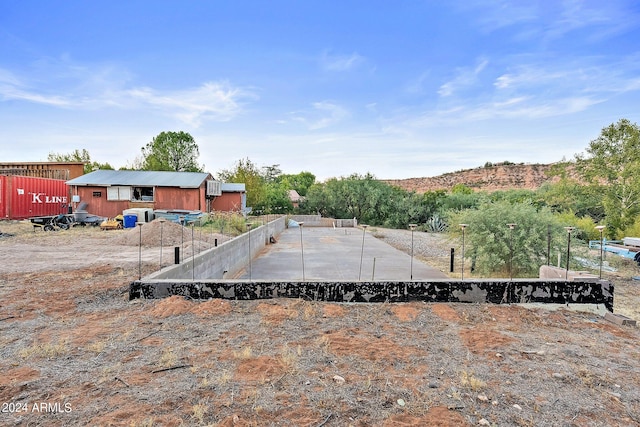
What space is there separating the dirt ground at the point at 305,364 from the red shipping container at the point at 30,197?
1638 centimetres

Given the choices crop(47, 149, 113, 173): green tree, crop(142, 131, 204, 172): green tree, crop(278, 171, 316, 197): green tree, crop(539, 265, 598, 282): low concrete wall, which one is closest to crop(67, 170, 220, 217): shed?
crop(142, 131, 204, 172): green tree

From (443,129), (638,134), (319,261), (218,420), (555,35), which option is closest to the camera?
(218,420)

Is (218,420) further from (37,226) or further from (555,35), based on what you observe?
(37,226)

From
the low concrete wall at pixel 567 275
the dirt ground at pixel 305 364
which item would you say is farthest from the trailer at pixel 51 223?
the low concrete wall at pixel 567 275

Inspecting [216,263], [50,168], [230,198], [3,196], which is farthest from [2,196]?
[216,263]

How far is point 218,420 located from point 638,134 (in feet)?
61.7

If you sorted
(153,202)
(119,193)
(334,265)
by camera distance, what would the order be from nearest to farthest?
(334,265) → (119,193) → (153,202)

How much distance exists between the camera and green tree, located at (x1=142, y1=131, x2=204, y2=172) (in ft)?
135

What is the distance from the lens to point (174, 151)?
41750 millimetres

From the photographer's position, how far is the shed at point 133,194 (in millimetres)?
22734

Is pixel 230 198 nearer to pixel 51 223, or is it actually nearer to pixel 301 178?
pixel 51 223

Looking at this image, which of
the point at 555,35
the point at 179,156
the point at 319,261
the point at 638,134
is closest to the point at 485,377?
the point at 319,261

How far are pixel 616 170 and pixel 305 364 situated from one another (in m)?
17.4

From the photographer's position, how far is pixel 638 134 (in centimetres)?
1469
